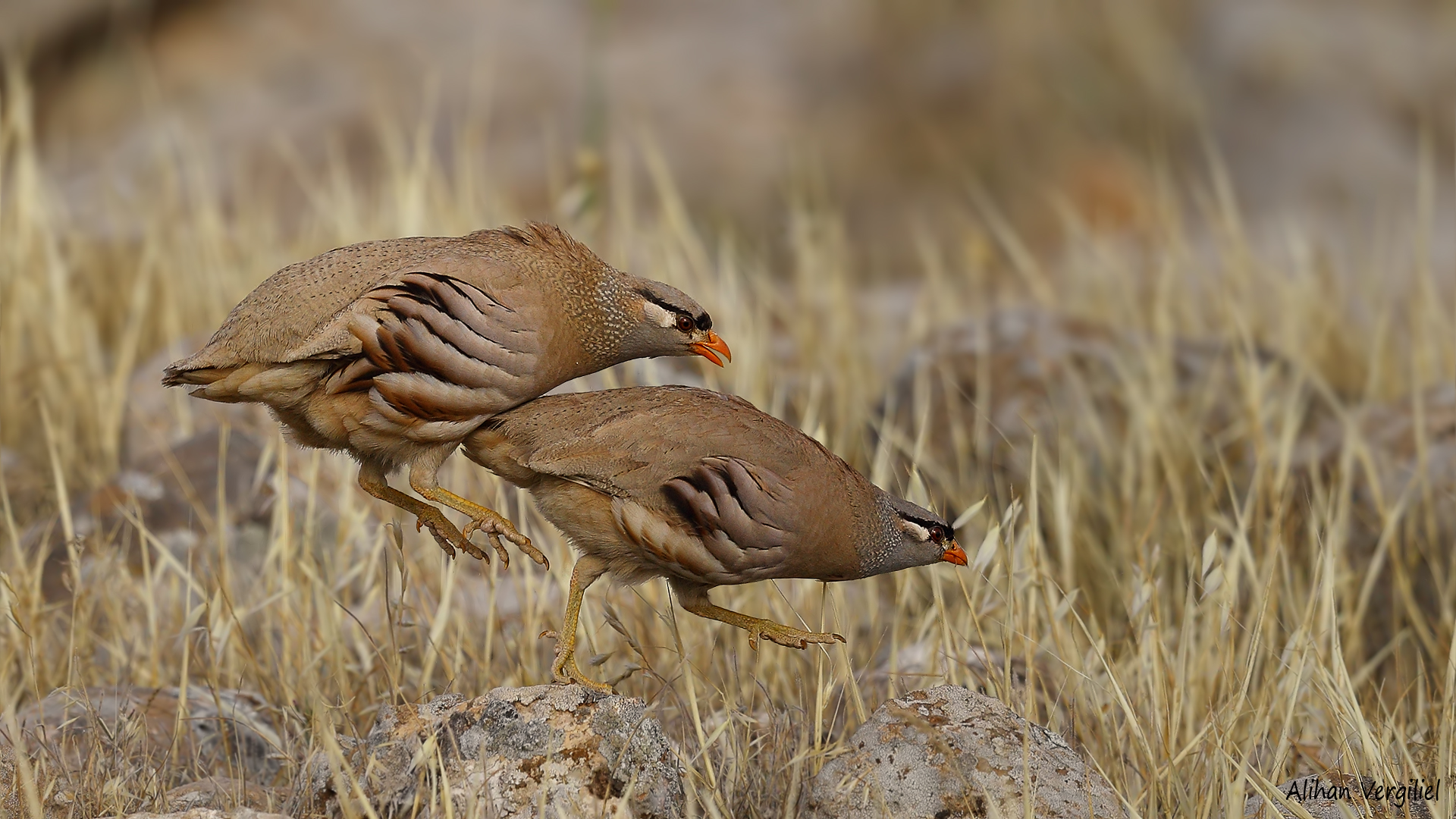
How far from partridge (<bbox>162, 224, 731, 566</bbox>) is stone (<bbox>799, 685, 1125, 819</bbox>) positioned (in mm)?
716

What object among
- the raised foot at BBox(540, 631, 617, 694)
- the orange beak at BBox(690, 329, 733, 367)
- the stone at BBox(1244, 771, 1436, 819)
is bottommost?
the stone at BBox(1244, 771, 1436, 819)

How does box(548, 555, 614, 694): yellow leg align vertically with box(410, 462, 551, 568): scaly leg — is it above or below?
below

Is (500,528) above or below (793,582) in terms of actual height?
above

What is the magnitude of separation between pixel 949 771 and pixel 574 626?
2.52 feet

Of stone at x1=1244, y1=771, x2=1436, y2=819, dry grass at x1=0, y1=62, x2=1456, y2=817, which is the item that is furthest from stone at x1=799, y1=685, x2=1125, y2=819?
stone at x1=1244, y1=771, x2=1436, y2=819

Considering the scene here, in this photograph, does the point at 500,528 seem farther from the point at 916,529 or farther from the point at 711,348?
the point at 916,529

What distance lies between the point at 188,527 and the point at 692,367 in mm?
1852

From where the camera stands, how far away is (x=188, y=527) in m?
4.53

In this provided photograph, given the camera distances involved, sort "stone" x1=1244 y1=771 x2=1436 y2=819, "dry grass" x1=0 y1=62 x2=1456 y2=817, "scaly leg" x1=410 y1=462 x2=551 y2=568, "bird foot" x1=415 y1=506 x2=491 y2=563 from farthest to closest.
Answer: "dry grass" x1=0 y1=62 x2=1456 y2=817
"stone" x1=1244 y1=771 x2=1436 y2=819
"bird foot" x1=415 y1=506 x2=491 y2=563
"scaly leg" x1=410 y1=462 x2=551 y2=568

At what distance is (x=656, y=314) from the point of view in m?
2.99

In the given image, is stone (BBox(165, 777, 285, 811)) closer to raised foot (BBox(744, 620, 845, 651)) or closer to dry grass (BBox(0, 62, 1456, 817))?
dry grass (BBox(0, 62, 1456, 817))

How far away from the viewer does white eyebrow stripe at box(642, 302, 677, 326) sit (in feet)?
9.78

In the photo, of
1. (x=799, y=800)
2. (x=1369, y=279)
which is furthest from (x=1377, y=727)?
(x=1369, y=279)
